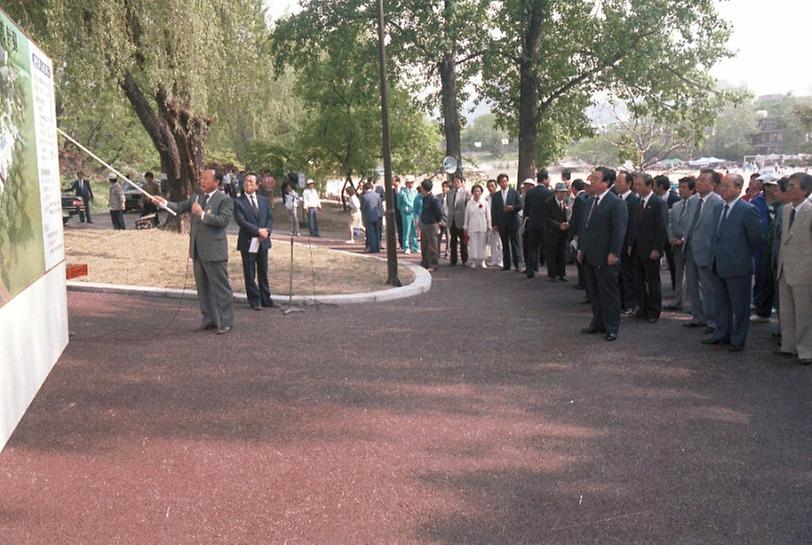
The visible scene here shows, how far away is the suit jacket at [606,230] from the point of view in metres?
9.47

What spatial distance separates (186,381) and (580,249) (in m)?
5.30

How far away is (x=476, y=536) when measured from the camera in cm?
431

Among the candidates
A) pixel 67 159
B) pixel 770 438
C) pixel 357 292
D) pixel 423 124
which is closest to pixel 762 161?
pixel 423 124

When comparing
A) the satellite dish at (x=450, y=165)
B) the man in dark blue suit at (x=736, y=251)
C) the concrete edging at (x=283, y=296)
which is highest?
the satellite dish at (x=450, y=165)

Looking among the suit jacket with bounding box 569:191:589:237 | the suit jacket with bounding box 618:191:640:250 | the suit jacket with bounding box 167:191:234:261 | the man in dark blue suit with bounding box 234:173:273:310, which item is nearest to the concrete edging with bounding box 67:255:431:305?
the man in dark blue suit with bounding box 234:173:273:310

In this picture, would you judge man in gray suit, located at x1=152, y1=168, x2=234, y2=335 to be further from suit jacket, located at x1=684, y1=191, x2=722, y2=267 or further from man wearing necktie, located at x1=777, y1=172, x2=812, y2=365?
man wearing necktie, located at x1=777, y1=172, x2=812, y2=365

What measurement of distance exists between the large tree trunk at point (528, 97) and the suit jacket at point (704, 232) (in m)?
14.0

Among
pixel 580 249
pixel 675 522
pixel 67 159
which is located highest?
pixel 67 159

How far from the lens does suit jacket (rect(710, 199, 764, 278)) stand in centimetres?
859

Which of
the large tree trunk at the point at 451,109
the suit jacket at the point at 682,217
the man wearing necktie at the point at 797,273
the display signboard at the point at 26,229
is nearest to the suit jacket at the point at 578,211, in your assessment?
the suit jacket at the point at 682,217

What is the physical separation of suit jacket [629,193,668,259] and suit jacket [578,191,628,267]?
4.19 feet

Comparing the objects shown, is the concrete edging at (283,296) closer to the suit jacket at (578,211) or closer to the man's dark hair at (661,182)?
the suit jacket at (578,211)

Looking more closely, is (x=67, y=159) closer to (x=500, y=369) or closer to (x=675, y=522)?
(x=500, y=369)

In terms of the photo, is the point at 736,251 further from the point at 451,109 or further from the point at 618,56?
the point at 451,109
